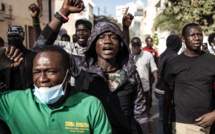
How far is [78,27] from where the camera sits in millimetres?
4098

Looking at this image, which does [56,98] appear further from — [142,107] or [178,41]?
[178,41]

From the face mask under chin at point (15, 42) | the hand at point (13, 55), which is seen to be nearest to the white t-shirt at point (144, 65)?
the face mask under chin at point (15, 42)

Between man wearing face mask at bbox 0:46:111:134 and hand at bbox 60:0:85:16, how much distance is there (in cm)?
67

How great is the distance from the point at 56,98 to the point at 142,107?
97 centimetres

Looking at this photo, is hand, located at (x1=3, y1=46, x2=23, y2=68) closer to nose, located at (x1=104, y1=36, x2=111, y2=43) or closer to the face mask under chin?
nose, located at (x1=104, y1=36, x2=111, y2=43)

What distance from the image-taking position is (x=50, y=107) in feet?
5.66

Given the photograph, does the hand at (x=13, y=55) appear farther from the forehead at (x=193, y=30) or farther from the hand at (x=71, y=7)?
the forehead at (x=193, y=30)

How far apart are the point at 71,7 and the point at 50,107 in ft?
3.22

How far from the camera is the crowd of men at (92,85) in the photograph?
65.5 inches

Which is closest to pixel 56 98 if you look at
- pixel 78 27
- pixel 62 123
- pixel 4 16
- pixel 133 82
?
pixel 62 123

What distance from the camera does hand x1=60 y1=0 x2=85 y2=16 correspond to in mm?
2324

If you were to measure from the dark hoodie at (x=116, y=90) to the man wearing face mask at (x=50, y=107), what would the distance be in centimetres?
53

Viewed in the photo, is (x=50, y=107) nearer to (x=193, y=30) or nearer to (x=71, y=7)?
(x=71, y=7)

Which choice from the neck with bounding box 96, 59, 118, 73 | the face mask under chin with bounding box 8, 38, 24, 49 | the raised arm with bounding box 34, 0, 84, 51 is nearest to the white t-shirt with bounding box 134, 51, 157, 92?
the face mask under chin with bounding box 8, 38, 24, 49
